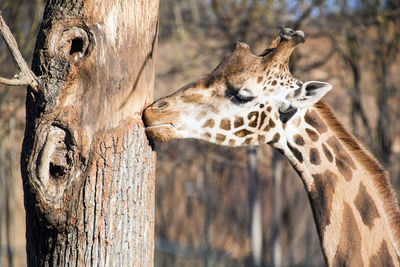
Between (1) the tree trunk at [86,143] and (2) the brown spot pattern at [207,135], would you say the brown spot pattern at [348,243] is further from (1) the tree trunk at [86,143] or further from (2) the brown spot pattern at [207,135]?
(1) the tree trunk at [86,143]

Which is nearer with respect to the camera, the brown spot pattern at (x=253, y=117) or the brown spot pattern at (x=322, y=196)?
the brown spot pattern at (x=322, y=196)

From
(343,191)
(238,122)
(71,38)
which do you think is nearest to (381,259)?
(343,191)

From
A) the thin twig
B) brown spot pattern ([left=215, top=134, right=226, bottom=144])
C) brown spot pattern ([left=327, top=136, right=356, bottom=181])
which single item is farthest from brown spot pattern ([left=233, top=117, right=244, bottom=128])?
the thin twig

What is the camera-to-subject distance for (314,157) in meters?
3.41

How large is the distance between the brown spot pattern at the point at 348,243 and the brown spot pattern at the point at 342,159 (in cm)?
20

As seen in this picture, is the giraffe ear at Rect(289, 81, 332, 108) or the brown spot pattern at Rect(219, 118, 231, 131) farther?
the brown spot pattern at Rect(219, 118, 231, 131)

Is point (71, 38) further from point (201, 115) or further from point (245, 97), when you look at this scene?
point (245, 97)

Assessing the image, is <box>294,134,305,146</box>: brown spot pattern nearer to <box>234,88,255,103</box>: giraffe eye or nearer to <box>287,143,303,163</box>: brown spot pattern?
<box>287,143,303,163</box>: brown spot pattern

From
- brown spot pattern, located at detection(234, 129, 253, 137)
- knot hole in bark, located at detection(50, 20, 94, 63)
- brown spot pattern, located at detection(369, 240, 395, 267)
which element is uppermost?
knot hole in bark, located at detection(50, 20, 94, 63)

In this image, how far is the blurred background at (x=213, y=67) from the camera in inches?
261

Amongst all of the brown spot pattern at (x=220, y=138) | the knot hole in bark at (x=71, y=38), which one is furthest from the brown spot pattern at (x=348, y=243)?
the knot hole in bark at (x=71, y=38)

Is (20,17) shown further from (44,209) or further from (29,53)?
(44,209)

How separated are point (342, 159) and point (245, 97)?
0.76m

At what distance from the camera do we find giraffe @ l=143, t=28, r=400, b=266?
330cm
